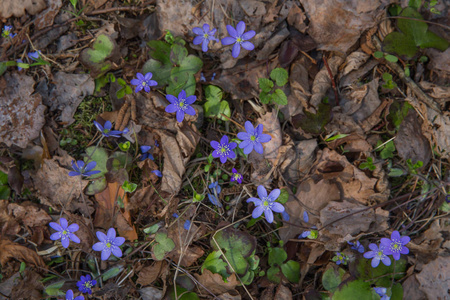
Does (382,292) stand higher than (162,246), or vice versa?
(162,246)

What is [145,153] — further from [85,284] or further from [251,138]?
[85,284]

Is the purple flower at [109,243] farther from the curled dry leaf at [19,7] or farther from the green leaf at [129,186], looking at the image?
the curled dry leaf at [19,7]

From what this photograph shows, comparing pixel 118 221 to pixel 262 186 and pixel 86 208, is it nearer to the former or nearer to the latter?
pixel 86 208

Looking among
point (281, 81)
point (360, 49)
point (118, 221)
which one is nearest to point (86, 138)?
point (118, 221)

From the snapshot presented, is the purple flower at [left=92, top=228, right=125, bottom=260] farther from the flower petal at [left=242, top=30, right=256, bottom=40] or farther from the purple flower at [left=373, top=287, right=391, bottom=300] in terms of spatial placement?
the purple flower at [left=373, top=287, right=391, bottom=300]

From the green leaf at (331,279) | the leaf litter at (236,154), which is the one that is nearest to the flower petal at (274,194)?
the leaf litter at (236,154)

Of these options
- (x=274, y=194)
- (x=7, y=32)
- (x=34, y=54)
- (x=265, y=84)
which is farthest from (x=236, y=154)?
(x=7, y=32)

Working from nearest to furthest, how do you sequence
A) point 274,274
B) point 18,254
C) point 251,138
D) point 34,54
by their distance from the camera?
point 251,138 → point 274,274 → point 18,254 → point 34,54
